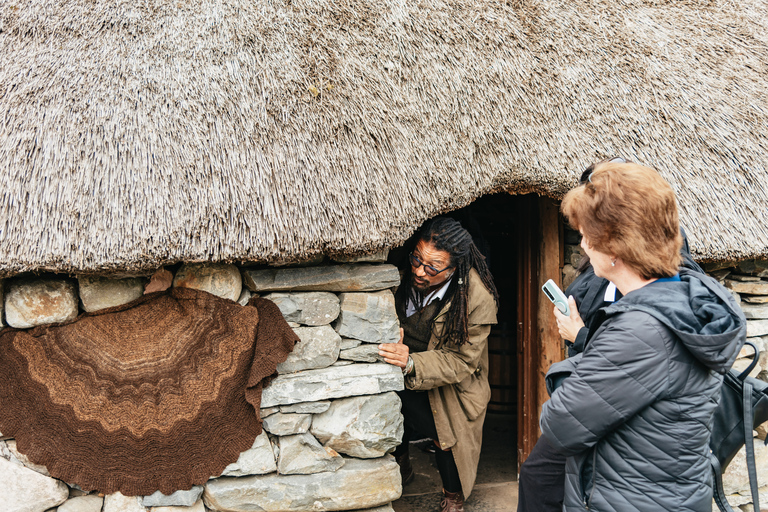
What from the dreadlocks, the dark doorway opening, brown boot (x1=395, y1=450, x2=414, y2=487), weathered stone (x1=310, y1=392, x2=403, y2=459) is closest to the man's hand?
weathered stone (x1=310, y1=392, x2=403, y2=459)

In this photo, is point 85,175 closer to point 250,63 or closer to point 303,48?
point 250,63

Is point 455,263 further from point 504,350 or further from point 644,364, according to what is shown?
point 504,350

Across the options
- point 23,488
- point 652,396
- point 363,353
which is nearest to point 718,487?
point 652,396

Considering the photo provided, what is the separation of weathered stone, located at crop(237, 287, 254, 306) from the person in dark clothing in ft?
4.97

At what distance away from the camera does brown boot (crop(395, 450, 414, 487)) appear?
357 cm

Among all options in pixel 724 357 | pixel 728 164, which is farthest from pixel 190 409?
pixel 728 164

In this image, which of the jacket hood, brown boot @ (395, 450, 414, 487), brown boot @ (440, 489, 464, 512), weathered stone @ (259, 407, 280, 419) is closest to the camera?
the jacket hood

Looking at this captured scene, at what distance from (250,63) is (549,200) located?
6.61 ft

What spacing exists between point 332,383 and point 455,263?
0.96 metres

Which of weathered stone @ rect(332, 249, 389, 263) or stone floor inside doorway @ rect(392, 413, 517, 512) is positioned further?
stone floor inside doorway @ rect(392, 413, 517, 512)

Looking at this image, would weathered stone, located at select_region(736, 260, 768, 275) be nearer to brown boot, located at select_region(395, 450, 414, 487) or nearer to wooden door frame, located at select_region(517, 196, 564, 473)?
wooden door frame, located at select_region(517, 196, 564, 473)

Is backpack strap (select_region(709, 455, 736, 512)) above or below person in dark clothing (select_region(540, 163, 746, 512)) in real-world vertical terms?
below

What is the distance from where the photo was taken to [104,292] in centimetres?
243

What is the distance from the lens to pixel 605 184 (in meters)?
1.63
